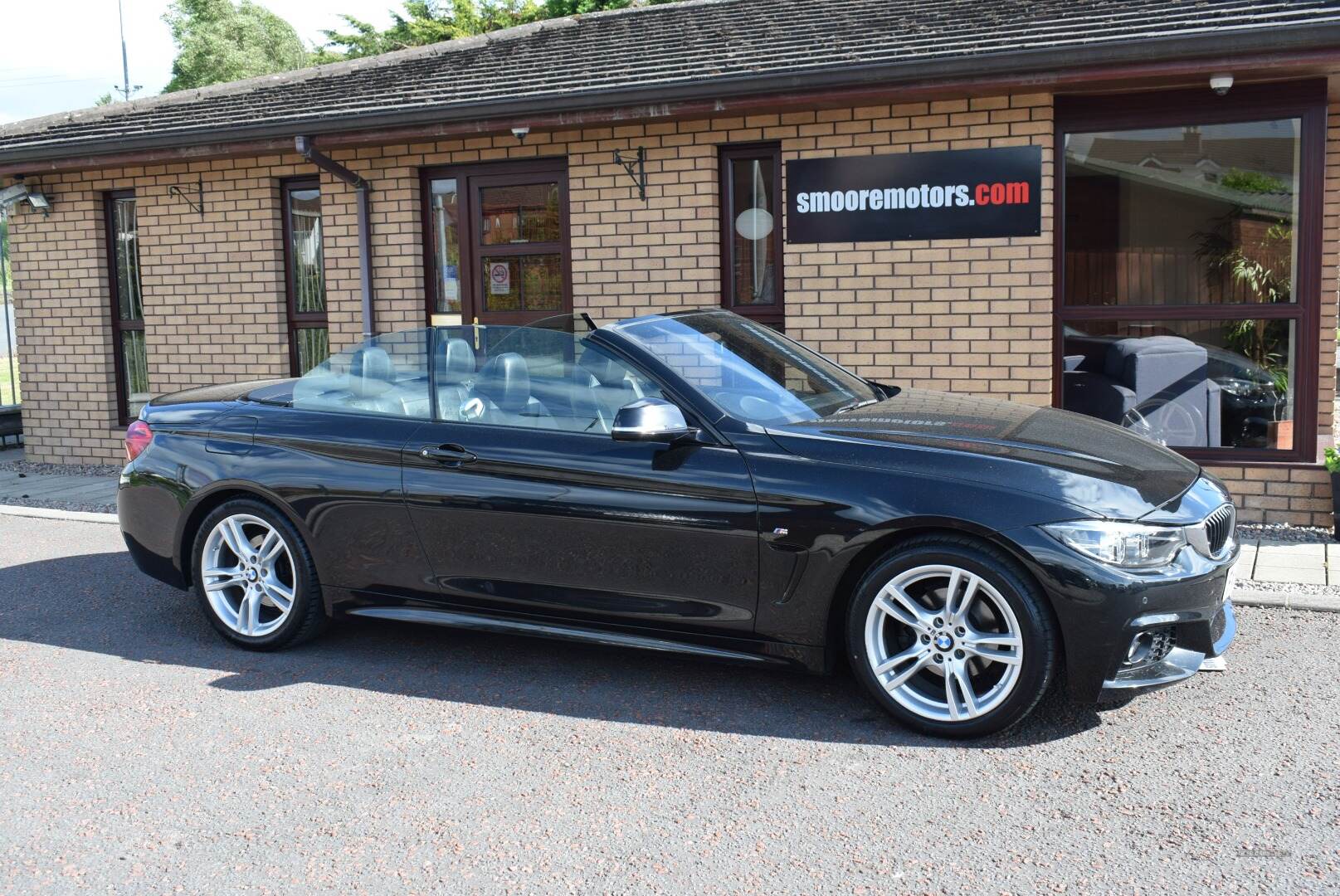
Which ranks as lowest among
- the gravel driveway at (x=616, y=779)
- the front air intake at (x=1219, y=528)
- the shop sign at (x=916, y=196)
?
the gravel driveway at (x=616, y=779)

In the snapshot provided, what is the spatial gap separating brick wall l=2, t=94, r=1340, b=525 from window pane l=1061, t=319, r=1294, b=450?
31 cm

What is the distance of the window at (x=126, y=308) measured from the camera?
1151cm

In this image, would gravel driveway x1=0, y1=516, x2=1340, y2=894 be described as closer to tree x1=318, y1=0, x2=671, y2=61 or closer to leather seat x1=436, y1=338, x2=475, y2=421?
leather seat x1=436, y1=338, x2=475, y2=421

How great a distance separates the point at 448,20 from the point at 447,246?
26326 millimetres

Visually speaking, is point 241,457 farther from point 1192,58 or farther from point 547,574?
point 1192,58

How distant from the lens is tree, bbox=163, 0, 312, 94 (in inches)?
1895

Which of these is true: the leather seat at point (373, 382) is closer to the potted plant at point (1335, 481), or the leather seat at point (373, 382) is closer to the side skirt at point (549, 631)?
the side skirt at point (549, 631)

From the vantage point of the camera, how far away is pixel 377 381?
18.2ft

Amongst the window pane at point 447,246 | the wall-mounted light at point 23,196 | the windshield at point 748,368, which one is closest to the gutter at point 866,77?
the window pane at point 447,246

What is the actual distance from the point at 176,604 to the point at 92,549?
72.2 inches

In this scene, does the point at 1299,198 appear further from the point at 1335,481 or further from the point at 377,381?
the point at 377,381

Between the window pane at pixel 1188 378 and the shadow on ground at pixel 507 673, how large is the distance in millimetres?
4151

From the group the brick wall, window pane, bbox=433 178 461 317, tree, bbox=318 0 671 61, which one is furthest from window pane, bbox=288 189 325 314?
tree, bbox=318 0 671 61

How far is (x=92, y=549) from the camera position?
796 cm
